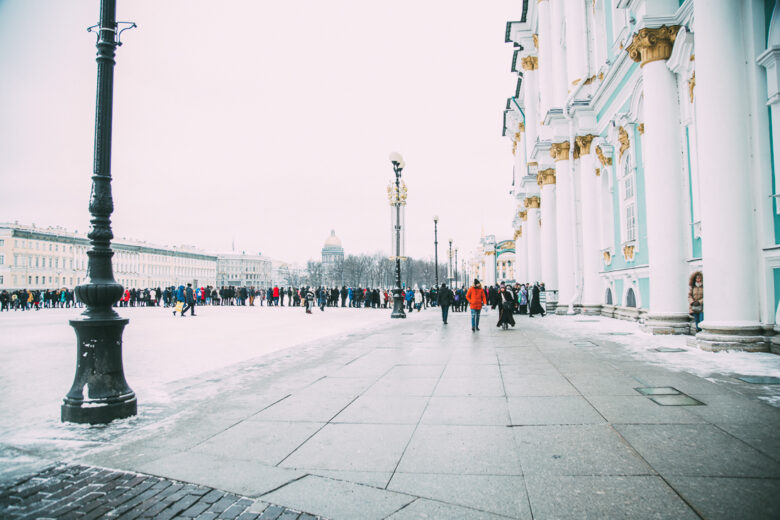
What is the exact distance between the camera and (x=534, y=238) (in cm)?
3253

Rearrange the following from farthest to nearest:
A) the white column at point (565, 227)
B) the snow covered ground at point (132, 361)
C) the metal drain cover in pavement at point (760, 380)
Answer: the white column at point (565, 227) < the metal drain cover in pavement at point (760, 380) < the snow covered ground at point (132, 361)

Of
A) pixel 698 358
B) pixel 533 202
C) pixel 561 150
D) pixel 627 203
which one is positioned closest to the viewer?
pixel 698 358

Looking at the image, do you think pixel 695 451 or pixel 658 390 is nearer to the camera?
pixel 695 451

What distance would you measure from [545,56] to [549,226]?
9794 millimetres

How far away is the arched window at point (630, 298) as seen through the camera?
16.8 metres

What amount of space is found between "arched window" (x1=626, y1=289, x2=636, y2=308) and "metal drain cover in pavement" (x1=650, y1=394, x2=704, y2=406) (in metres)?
11.9

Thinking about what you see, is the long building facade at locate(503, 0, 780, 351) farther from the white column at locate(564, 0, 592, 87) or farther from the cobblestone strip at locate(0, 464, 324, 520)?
the cobblestone strip at locate(0, 464, 324, 520)

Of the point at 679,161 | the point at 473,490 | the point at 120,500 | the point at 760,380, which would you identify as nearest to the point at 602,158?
the point at 679,161

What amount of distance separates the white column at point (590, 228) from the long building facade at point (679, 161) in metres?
0.04

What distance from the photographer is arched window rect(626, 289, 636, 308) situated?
16.8 metres

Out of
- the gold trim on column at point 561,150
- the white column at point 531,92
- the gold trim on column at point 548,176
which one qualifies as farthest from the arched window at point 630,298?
the white column at point 531,92

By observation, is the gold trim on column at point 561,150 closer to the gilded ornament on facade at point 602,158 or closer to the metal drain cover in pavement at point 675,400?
the gilded ornament on facade at point 602,158

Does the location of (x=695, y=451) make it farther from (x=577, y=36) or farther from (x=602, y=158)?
(x=577, y=36)

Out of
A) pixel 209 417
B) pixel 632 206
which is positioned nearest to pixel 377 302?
pixel 632 206
